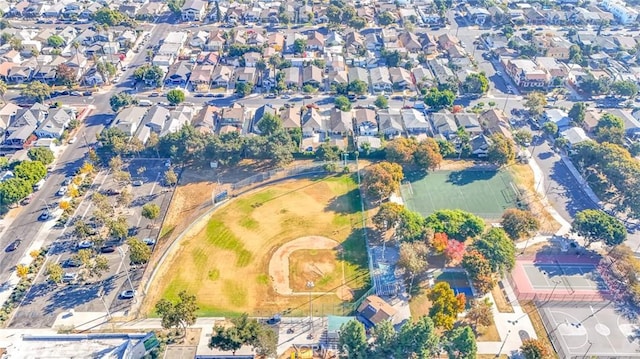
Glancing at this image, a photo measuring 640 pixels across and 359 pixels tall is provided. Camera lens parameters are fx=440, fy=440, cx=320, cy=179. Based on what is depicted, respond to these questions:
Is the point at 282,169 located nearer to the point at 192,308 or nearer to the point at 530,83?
the point at 192,308

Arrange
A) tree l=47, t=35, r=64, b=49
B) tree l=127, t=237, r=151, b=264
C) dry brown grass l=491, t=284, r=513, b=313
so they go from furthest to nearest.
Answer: tree l=47, t=35, r=64, b=49, tree l=127, t=237, r=151, b=264, dry brown grass l=491, t=284, r=513, b=313

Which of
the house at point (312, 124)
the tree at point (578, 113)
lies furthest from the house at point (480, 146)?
the house at point (312, 124)

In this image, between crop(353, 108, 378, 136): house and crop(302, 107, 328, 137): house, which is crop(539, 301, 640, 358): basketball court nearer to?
crop(353, 108, 378, 136): house

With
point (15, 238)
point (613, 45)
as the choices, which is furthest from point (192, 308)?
point (613, 45)

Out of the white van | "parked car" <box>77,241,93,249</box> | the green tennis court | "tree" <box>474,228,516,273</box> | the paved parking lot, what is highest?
"tree" <box>474,228,516,273</box>

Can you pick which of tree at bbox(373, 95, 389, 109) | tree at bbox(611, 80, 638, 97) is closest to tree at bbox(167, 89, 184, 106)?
tree at bbox(373, 95, 389, 109)

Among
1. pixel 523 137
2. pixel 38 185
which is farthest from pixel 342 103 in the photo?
pixel 38 185
